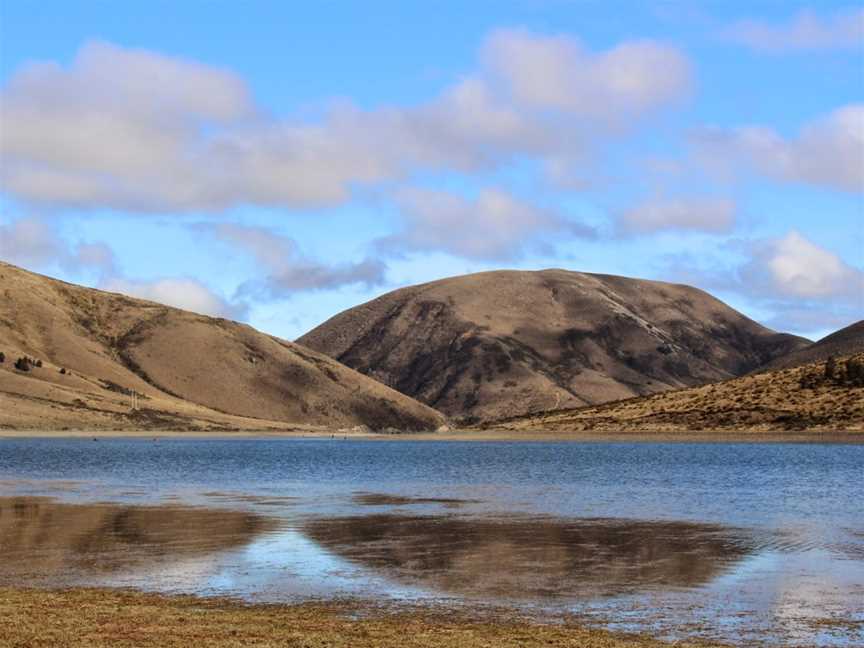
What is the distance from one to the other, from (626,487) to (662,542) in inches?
1262

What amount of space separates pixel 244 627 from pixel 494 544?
17219mm

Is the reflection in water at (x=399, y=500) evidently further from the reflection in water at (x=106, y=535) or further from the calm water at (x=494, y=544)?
the reflection in water at (x=106, y=535)

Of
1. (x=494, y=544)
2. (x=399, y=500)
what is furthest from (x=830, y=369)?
(x=494, y=544)

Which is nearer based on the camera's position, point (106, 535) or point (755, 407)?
point (106, 535)

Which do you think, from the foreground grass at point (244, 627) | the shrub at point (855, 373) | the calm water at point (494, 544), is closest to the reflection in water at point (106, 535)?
the calm water at point (494, 544)

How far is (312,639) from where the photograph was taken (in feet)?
75.0

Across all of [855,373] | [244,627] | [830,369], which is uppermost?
[830,369]

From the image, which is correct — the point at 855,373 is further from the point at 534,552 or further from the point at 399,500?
the point at 534,552

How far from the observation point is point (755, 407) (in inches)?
6570

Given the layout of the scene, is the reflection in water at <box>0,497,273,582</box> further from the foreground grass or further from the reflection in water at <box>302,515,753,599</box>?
the foreground grass

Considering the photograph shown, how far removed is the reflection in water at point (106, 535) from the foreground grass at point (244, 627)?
20.4ft

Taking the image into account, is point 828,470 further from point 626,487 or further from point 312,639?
point 312,639

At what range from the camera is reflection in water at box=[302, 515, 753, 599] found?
31016mm

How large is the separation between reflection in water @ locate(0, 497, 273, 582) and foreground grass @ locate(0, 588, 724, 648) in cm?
623
